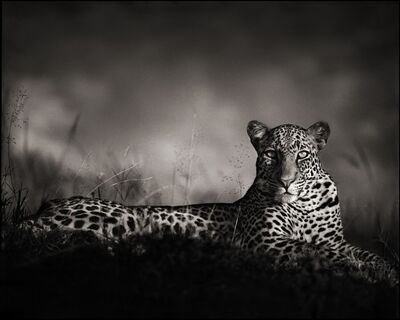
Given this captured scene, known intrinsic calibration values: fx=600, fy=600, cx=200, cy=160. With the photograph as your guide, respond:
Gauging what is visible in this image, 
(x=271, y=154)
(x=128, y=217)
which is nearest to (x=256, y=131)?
(x=271, y=154)

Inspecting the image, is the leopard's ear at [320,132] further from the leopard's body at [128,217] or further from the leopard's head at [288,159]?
the leopard's body at [128,217]

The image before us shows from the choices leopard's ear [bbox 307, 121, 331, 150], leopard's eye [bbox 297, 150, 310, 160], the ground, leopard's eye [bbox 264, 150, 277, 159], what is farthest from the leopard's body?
the ground

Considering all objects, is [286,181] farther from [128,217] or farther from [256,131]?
[128,217]

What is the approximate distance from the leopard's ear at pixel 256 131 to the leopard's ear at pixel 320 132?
0.72 meters

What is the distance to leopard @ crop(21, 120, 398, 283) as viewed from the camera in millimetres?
8766

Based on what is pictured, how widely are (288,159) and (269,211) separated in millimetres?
824

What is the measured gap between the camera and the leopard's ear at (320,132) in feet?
31.7

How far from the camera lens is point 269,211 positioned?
29.3 feet

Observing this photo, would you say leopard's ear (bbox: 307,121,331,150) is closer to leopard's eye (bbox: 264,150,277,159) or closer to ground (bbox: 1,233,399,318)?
leopard's eye (bbox: 264,150,277,159)

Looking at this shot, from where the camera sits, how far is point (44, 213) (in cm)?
898

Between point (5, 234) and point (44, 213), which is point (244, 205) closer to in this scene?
point (44, 213)

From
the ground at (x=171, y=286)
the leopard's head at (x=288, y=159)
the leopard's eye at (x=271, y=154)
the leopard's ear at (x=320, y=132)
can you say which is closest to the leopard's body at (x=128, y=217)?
the leopard's head at (x=288, y=159)

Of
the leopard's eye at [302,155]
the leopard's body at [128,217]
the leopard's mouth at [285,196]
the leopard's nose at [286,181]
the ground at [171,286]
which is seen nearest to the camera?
the ground at [171,286]

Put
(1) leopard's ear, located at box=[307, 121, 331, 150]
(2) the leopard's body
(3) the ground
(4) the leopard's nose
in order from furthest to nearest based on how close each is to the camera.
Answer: (1) leopard's ear, located at box=[307, 121, 331, 150] < (2) the leopard's body < (4) the leopard's nose < (3) the ground
